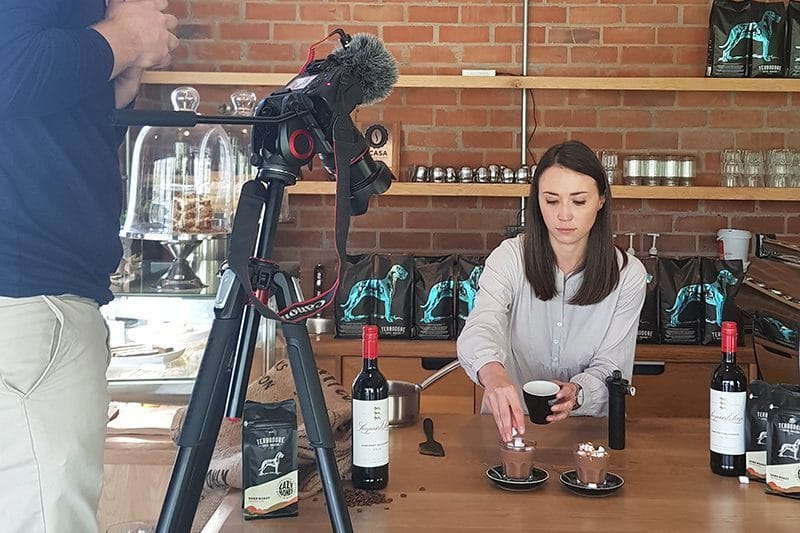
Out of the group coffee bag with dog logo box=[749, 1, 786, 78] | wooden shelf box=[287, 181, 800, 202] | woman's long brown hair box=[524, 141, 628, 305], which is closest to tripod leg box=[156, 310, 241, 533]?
woman's long brown hair box=[524, 141, 628, 305]

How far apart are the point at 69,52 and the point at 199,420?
1.63 feet

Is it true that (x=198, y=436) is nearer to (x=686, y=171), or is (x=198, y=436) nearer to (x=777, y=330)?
(x=777, y=330)

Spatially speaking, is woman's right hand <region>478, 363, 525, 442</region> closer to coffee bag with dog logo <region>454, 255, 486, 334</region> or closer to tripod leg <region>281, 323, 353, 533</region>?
tripod leg <region>281, 323, 353, 533</region>

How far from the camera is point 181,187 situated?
2387mm

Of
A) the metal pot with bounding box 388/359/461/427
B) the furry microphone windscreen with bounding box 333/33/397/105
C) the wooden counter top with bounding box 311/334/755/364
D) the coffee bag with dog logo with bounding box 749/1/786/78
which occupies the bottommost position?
the wooden counter top with bounding box 311/334/755/364

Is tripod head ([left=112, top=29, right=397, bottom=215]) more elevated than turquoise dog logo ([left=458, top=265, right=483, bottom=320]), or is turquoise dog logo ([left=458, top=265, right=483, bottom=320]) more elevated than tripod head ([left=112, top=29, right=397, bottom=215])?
tripod head ([left=112, top=29, right=397, bottom=215])

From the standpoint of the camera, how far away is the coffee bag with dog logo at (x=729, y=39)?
342cm

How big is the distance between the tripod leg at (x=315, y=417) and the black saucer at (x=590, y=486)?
1.52 feet

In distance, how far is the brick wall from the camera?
3.62 meters

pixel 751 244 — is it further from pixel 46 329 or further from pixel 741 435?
pixel 46 329

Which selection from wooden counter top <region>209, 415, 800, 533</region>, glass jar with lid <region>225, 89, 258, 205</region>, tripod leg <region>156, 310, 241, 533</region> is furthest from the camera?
glass jar with lid <region>225, 89, 258, 205</region>

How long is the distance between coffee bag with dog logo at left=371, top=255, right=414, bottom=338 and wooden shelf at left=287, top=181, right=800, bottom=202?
36 cm

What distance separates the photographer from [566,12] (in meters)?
3.62

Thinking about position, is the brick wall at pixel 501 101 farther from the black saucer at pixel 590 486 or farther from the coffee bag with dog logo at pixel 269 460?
the coffee bag with dog logo at pixel 269 460
